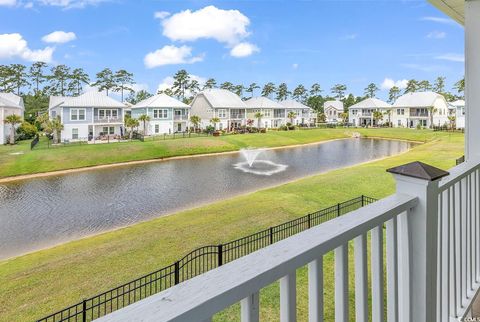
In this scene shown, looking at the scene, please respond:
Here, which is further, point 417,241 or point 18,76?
point 18,76

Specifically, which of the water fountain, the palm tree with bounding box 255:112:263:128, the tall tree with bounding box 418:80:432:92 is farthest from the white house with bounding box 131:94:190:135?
the tall tree with bounding box 418:80:432:92

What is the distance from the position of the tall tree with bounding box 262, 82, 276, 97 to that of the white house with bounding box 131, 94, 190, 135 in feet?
42.9

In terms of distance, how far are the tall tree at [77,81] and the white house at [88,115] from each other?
136 cm

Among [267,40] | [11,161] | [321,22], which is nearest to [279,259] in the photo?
[11,161]

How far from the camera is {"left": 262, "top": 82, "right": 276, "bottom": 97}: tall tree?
36562mm

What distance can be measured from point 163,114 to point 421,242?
24.8 metres

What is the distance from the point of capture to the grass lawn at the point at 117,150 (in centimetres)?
982

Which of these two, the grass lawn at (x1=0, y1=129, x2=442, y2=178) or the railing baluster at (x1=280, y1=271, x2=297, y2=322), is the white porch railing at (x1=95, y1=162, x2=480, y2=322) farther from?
the grass lawn at (x1=0, y1=129, x2=442, y2=178)

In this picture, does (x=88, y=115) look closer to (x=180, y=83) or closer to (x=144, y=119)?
(x=144, y=119)

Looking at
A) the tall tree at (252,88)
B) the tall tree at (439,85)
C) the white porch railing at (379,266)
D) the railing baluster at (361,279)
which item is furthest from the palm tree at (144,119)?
the tall tree at (439,85)

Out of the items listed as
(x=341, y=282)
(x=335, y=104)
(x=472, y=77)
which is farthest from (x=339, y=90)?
(x=341, y=282)

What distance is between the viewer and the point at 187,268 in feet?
10.8

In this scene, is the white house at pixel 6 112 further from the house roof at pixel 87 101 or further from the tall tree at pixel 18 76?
the house roof at pixel 87 101

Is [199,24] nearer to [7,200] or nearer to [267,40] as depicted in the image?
[267,40]
